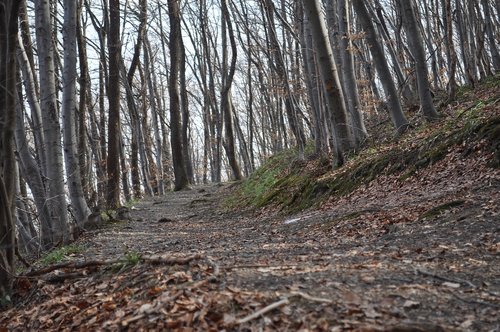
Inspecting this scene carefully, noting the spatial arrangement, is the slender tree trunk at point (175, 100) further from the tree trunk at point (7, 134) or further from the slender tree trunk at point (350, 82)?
the tree trunk at point (7, 134)

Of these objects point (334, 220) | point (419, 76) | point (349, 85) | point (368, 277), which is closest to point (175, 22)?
point (349, 85)

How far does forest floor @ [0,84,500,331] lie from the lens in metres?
2.58

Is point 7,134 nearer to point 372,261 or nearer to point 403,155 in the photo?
point 372,261

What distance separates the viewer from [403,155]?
785 cm

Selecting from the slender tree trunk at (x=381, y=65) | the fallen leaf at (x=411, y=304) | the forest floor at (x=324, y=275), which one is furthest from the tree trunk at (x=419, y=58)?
the fallen leaf at (x=411, y=304)

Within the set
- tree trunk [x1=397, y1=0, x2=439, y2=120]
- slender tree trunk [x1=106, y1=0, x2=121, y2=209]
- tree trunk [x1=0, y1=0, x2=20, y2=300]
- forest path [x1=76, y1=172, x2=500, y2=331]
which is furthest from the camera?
slender tree trunk [x1=106, y1=0, x2=121, y2=209]

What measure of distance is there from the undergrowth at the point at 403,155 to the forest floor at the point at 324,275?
25cm

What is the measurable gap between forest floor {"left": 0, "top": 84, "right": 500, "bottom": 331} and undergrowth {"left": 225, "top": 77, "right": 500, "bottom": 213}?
0.25 metres

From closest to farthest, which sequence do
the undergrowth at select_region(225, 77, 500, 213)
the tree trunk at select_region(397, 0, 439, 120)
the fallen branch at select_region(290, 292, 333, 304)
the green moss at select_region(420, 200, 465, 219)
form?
the fallen branch at select_region(290, 292, 333, 304)
the green moss at select_region(420, 200, 465, 219)
the undergrowth at select_region(225, 77, 500, 213)
the tree trunk at select_region(397, 0, 439, 120)

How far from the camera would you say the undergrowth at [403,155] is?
22.0 ft

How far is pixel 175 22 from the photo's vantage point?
18.0 metres

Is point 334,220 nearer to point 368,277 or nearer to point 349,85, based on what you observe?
point 368,277

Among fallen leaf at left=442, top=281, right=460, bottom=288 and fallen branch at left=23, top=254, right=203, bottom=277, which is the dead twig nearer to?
fallen leaf at left=442, top=281, right=460, bottom=288

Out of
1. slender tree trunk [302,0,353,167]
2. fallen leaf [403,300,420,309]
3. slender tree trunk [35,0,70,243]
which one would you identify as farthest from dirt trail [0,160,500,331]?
slender tree trunk [302,0,353,167]
